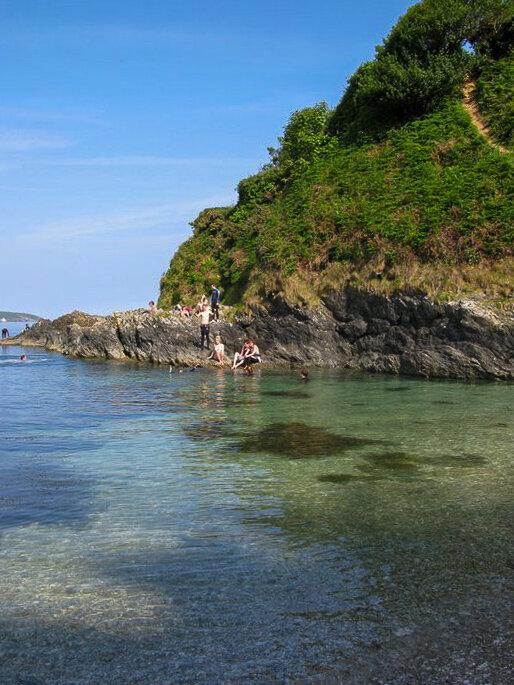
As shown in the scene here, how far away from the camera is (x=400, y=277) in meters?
30.8

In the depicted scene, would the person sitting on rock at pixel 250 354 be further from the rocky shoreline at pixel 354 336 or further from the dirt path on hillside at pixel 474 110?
the dirt path on hillside at pixel 474 110

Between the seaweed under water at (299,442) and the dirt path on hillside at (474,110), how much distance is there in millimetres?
26376

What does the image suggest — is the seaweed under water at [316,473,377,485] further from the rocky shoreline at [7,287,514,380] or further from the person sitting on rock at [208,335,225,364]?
the person sitting on rock at [208,335,225,364]

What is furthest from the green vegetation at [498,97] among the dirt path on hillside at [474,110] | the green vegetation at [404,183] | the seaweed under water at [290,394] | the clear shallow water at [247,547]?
the clear shallow water at [247,547]

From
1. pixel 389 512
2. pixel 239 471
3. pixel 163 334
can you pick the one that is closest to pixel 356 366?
pixel 163 334

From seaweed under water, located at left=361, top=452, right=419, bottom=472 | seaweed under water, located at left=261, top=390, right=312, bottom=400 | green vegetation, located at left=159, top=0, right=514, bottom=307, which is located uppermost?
green vegetation, located at left=159, top=0, right=514, bottom=307

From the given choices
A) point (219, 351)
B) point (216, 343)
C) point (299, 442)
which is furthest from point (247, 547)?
point (216, 343)

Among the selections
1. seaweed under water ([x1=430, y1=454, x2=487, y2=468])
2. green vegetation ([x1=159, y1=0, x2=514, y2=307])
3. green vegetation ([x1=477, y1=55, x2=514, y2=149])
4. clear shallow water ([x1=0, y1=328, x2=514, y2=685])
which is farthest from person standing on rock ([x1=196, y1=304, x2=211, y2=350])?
seaweed under water ([x1=430, y1=454, x2=487, y2=468])

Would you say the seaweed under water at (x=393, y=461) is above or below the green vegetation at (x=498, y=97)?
below

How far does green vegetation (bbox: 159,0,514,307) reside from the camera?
30578 millimetres

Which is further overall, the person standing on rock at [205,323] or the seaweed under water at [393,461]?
the person standing on rock at [205,323]

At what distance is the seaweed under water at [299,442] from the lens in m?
12.9

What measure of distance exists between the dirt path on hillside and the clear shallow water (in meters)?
24.7

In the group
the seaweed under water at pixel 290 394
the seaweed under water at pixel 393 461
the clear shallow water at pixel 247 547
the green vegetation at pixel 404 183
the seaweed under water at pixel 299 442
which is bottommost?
the clear shallow water at pixel 247 547
